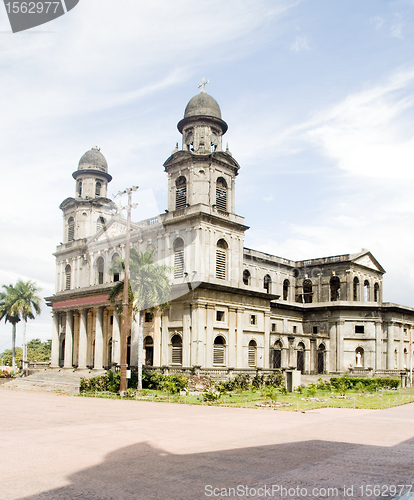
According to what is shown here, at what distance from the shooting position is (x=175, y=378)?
37.5 m

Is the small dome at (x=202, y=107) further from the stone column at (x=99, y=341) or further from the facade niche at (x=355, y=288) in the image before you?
the facade niche at (x=355, y=288)

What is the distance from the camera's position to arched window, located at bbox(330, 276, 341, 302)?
2485 inches

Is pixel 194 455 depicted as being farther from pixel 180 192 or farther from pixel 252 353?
pixel 180 192

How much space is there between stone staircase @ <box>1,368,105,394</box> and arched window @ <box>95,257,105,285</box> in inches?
386

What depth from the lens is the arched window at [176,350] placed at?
4406 centimetres

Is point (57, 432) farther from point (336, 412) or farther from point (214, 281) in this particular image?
point (214, 281)

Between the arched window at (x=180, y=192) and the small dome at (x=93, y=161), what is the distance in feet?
50.5

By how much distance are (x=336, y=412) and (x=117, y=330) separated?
2784cm

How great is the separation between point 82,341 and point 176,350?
12.0m

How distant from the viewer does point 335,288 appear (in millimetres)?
63719

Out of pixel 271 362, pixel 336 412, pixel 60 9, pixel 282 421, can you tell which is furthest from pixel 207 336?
pixel 60 9

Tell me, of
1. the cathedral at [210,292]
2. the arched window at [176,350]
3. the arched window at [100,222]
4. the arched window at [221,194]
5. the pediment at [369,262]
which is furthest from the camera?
the pediment at [369,262]

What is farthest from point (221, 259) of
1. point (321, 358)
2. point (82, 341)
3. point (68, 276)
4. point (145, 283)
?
point (68, 276)

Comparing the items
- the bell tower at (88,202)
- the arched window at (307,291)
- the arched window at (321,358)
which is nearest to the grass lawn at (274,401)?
the arched window at (321,358)
